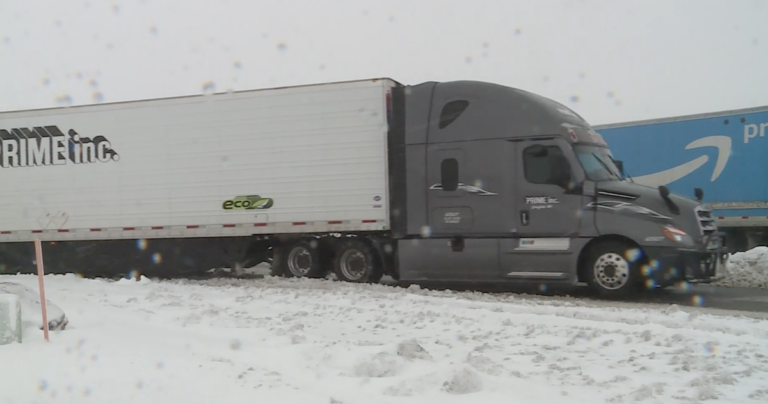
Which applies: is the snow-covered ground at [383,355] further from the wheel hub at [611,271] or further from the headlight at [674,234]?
the headlight at [674,234]

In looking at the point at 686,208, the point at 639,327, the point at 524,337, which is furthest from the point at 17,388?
the point at 686,208

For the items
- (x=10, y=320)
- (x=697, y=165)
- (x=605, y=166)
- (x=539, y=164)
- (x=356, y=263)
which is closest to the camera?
(x=10, y=320)

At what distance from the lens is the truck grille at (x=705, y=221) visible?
33.9ft

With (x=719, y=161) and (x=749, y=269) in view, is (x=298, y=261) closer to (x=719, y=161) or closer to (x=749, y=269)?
(x=749, y=269)

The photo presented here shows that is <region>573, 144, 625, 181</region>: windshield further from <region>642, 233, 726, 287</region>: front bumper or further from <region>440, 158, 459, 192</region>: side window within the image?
<region>440, 158, 459, 192</region>: side window

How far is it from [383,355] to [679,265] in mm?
6253

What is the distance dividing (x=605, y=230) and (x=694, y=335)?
3.84 meters

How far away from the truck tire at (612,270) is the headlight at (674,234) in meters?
0.53

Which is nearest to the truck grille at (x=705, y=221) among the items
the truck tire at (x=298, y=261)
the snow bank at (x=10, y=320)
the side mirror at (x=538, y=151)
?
the side mirror at (x=538, y=151)

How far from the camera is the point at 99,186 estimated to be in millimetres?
14047

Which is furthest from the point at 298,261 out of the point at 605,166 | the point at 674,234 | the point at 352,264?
the point at 674,234

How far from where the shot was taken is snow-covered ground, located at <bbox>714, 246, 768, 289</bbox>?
12.7 meters

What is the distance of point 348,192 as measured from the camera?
12297 mm

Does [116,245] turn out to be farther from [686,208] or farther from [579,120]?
[686,208]
